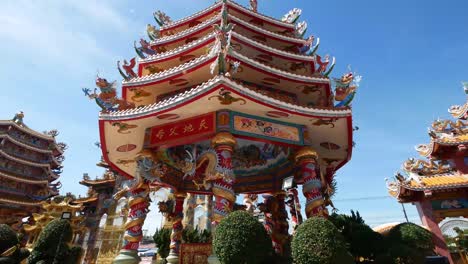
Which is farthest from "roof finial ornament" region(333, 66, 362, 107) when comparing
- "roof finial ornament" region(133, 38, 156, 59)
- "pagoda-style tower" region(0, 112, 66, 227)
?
"pagoda-style tower" region(0, 112, 66, 227)

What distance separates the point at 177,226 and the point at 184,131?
5.79 m

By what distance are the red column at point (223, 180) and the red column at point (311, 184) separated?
2.82m

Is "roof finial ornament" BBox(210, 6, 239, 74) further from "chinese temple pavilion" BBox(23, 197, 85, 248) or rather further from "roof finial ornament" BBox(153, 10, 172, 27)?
"chinese temple pavilion" BBox(23, 197, 85, 248)

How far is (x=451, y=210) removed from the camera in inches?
520

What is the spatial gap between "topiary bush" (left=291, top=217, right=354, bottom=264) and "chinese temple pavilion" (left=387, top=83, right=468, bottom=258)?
8897 millimetres

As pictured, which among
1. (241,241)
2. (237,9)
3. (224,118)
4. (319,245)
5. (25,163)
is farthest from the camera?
(25,163)

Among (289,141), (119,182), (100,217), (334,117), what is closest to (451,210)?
(334,117)

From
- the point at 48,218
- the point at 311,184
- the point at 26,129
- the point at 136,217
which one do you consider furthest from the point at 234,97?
the point at 26,129

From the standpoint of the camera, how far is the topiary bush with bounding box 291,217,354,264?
6.31 meters

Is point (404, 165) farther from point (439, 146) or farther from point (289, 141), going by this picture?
point (289, 141)

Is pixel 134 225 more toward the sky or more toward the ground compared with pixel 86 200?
more toward the ground

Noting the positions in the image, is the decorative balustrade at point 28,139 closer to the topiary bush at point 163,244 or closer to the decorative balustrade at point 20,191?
the decorative balustrade at point 20,191

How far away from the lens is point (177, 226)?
13656 mm

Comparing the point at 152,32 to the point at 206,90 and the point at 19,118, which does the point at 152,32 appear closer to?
the point at 206,90
